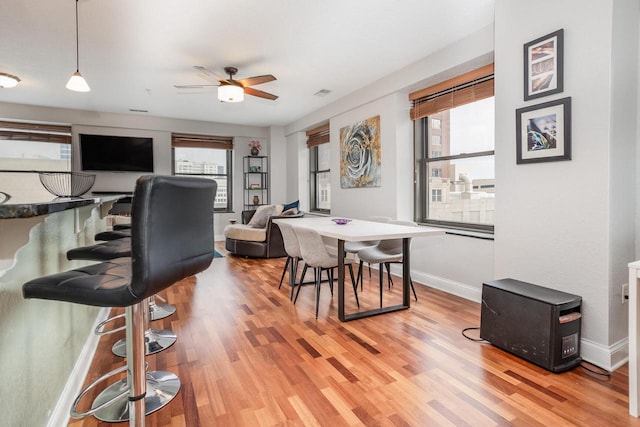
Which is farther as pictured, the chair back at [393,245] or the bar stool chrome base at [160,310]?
the chair back at [393,245]

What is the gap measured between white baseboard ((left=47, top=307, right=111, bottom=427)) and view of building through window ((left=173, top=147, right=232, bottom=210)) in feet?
16.6

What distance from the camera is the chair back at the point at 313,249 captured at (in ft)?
9.36

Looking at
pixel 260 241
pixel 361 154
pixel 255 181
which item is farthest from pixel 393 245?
pixel 255 181

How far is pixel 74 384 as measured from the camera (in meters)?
1.72

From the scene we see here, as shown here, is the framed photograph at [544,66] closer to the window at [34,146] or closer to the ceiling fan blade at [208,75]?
the ceiling fan blade at [208,75]

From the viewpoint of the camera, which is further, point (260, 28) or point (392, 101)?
point (392, 101)

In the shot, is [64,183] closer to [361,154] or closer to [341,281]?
[341,281]

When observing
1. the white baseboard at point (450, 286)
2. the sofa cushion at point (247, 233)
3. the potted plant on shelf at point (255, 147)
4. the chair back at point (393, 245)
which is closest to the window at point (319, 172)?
the potted plant on shelf at point (255, 147)

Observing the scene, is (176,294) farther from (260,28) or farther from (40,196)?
(260,28)

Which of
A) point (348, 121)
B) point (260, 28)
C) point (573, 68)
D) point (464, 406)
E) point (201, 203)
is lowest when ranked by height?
point (464, 406)

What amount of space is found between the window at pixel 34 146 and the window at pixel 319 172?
14.0ft

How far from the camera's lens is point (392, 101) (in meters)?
4.20

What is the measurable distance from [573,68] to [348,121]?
3.26 m

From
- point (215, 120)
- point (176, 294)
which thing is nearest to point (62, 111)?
point (215, 120)
